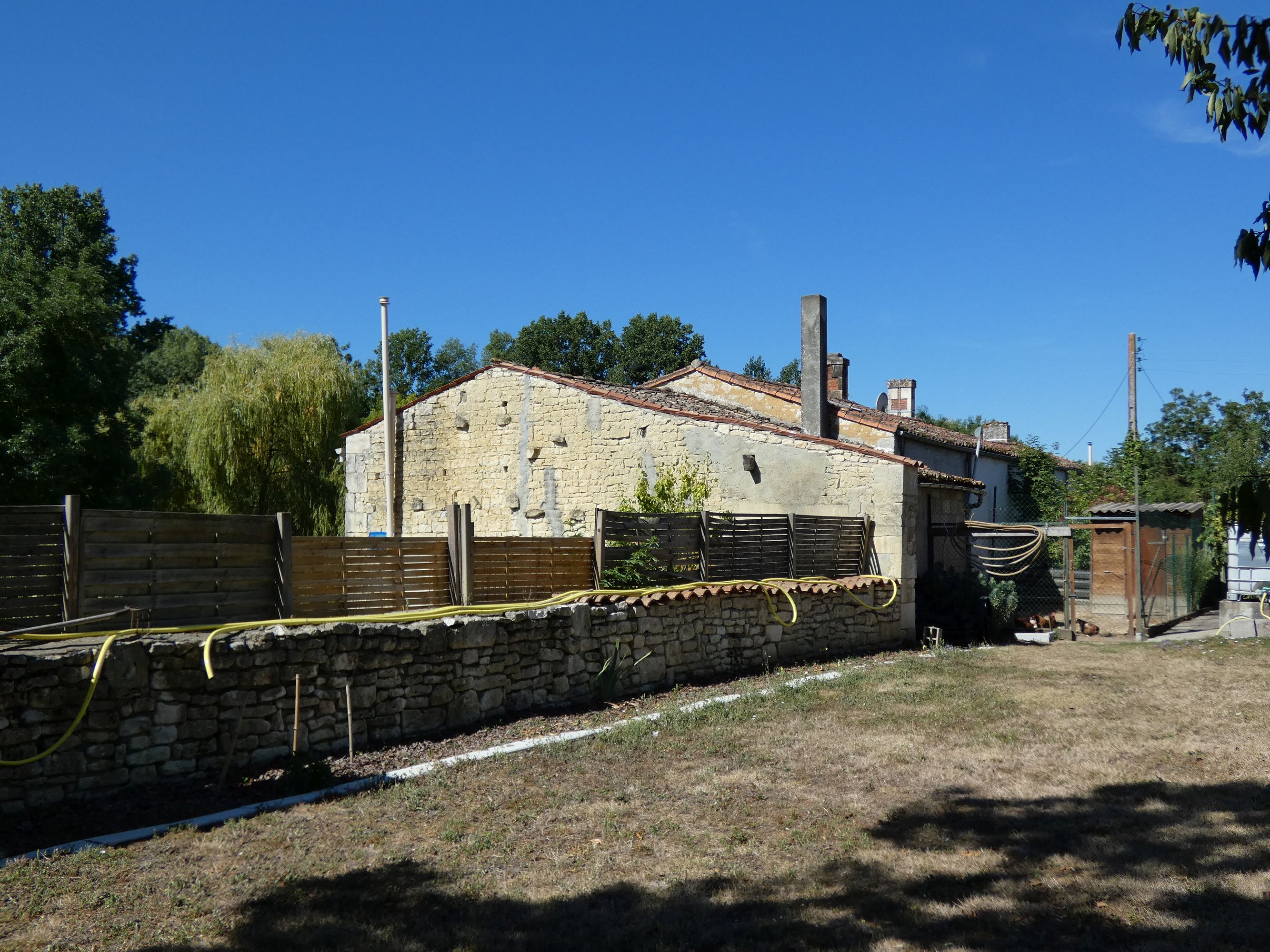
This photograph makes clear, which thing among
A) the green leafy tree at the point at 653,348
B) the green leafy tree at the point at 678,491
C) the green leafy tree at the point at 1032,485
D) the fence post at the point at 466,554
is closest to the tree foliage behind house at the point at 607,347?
the green leafy tree at the point at 653,348

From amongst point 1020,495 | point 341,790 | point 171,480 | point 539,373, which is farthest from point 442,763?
point 1020,495

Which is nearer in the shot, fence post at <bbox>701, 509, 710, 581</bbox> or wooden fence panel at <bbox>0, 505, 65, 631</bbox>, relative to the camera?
wooden fence panel at <bbox>0, 505, 65, 631</bbox>

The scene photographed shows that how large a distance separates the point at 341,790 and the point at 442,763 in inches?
39.1

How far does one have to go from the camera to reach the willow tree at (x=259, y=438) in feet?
85.3

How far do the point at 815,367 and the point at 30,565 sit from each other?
14.3m

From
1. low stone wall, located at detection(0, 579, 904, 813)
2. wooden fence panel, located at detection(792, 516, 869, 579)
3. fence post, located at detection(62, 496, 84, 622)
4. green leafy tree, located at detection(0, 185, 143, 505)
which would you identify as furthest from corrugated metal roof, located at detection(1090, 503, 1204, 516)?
green leafy tree, located at detection(0, 185, 143, 505)

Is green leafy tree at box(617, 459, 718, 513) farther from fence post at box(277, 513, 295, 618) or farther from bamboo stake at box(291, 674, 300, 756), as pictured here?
bamboo stake at box(291, 674, 300, 756)

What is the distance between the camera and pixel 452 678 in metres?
8.89

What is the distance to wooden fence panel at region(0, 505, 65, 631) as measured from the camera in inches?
260

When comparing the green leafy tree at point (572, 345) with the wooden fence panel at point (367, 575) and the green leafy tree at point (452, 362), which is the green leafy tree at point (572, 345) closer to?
the green leafy tree at point (452, 362)

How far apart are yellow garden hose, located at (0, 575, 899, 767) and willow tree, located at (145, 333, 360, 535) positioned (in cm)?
1682

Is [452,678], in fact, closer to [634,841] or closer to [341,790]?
[341,790]

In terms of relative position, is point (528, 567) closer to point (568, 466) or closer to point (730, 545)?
point (730, 545)

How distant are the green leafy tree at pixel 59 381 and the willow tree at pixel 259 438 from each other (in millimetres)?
2643
